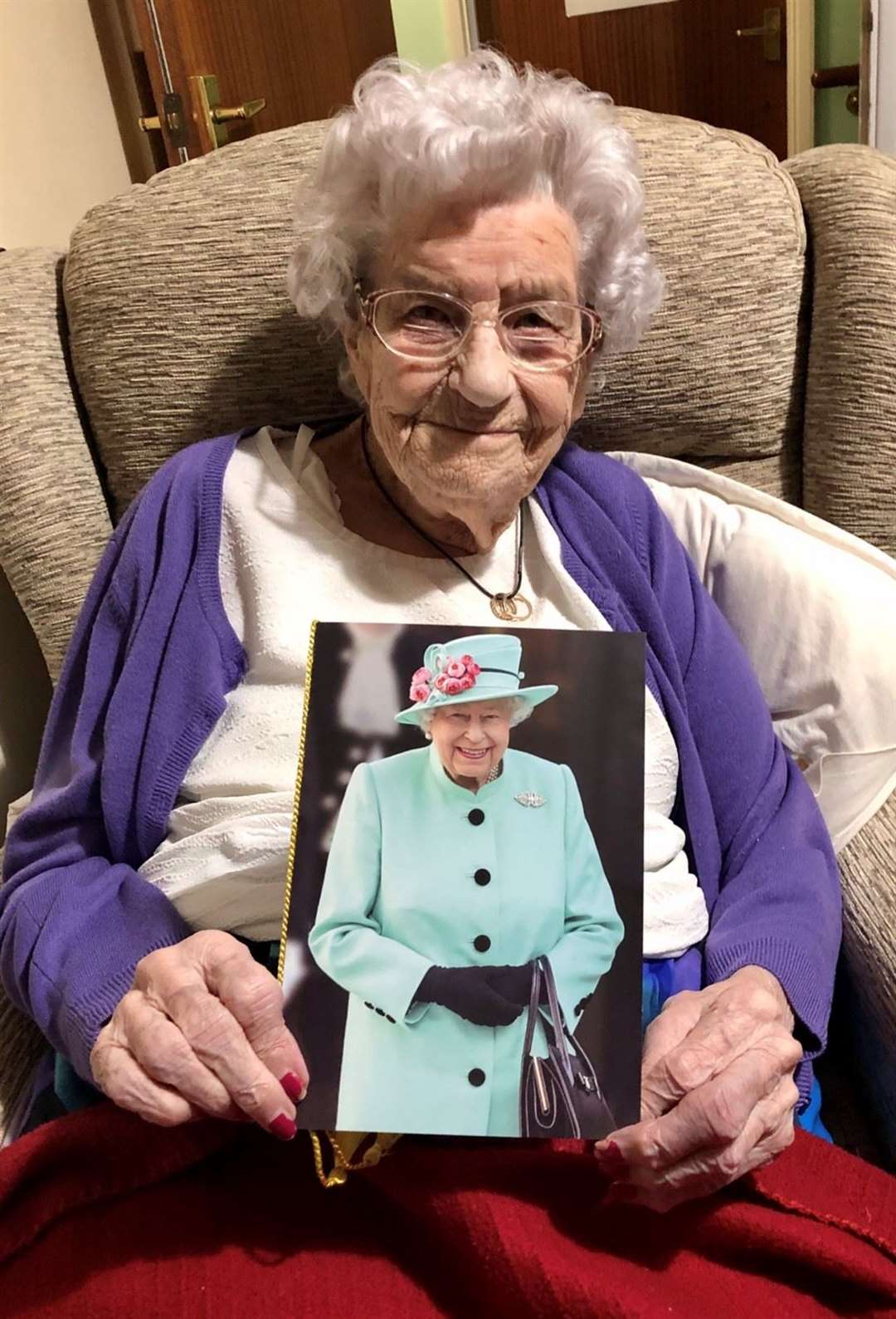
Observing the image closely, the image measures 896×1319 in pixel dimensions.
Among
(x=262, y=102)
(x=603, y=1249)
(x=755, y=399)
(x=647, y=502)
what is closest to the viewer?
(x=603, y=1249)

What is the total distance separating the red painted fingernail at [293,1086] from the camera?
0.64 meters

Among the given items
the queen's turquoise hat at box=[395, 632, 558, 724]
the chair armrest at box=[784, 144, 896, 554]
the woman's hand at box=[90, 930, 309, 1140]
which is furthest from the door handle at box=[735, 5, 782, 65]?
the woman's hand at box=[90, 930, 309, 1140]

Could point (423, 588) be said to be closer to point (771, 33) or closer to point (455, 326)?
point (455, 326)

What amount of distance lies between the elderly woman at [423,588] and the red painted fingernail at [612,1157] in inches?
3.6

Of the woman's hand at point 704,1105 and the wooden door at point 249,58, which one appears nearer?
the woman's hand at point 704,1105

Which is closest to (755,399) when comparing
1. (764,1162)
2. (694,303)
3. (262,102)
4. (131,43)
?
(694,303)

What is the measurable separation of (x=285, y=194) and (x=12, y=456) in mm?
412

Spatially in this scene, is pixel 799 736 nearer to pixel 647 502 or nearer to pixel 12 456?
pixel 647 502

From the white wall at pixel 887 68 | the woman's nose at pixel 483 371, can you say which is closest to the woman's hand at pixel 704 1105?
the woman's nose at pixel 483 371

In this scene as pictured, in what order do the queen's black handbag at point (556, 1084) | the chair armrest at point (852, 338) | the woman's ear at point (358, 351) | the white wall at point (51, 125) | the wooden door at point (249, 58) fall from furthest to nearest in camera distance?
the wooden door at point (249, 58), the white wall at point (51, 125), the chair armrest at point (852, 338), the woman's ear at point (358, 351), the queen's black handbag at point (556, 1084)

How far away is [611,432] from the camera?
117 centimetres

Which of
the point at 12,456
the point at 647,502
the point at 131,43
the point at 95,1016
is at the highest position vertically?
the point at 131,43

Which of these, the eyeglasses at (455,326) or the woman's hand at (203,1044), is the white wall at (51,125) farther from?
the woman's hand at (203,1044)

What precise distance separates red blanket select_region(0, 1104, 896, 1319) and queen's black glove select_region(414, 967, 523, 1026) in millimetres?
146
